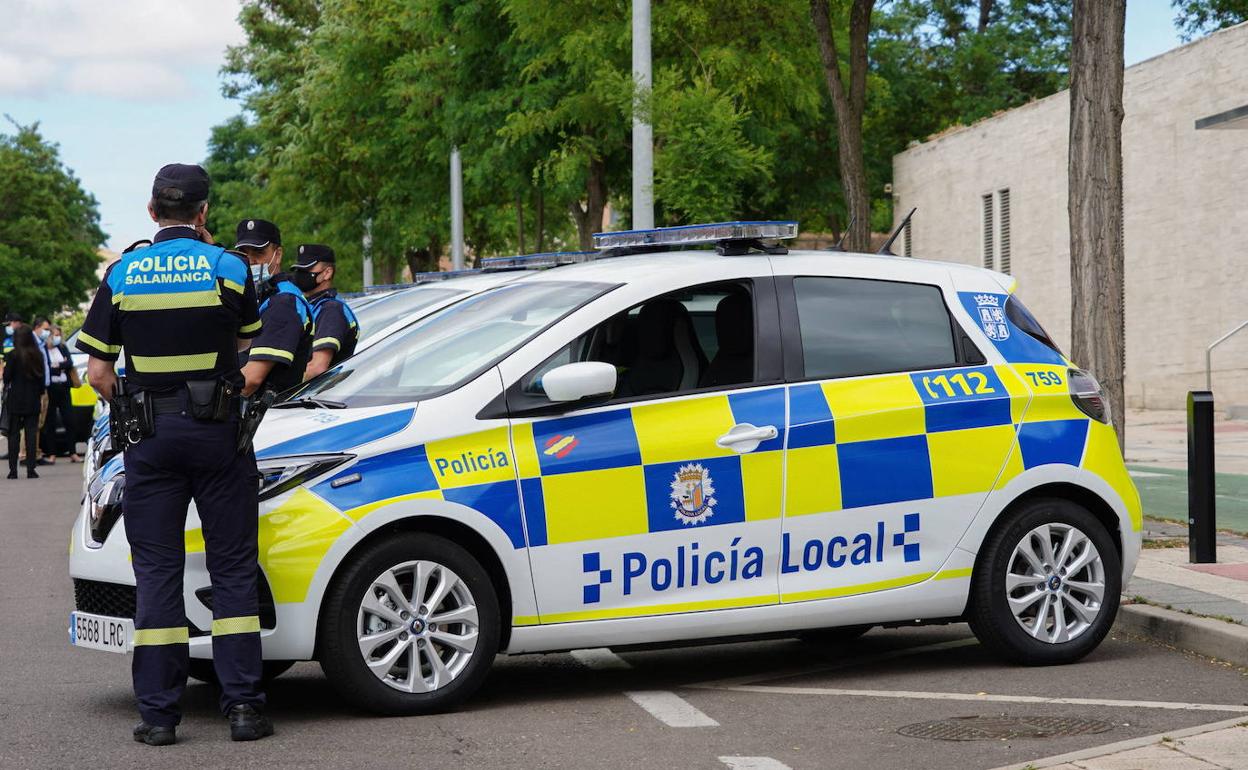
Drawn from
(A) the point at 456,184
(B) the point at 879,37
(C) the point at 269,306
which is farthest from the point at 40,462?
(B) the point at 879,37

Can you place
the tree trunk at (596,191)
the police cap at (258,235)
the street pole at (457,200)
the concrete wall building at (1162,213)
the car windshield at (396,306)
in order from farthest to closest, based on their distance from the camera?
1. the street pole at (457,200)
2. the concrete wall building at (1162,213)
3. the tree trunk at (596,191)
4. the car windshield at (396,306)
5. the police cap at (258,235)

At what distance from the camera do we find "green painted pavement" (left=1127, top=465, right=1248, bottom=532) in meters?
13.3

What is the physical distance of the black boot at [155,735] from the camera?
6102 millimetres

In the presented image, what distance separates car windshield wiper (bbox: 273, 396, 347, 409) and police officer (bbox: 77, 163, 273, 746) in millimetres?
620

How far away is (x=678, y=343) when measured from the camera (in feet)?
23.7

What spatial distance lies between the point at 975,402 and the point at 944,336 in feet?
1.09

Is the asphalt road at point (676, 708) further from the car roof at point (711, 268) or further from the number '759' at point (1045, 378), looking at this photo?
the car roof at point (711, 268)

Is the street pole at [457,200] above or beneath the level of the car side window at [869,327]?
above

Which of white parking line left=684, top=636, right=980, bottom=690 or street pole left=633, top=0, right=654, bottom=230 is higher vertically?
Result: street pole left=633, top=0, right=654, bottom=230

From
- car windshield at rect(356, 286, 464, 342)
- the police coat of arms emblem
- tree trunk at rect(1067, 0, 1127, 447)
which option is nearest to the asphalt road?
the police coat of arms emblem

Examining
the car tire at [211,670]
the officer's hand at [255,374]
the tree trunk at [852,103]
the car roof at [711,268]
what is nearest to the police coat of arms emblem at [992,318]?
the car roof at [711,268]

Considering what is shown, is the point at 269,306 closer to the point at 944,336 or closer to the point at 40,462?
the point at 944,336

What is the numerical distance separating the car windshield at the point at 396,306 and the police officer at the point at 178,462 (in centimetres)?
452

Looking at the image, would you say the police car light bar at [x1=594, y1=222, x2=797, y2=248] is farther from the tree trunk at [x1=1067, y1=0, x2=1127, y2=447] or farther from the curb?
the tree trunk at [x1=1067, y1=0, x2=1127, y2=447]
